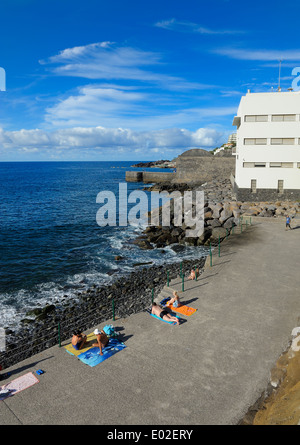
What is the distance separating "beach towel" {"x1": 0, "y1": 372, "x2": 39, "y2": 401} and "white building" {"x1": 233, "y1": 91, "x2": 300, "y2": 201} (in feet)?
115

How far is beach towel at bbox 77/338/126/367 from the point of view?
10.0 m

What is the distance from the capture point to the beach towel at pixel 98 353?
1002cm

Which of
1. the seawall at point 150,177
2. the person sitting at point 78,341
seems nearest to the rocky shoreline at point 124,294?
the person sitting at point 78,341

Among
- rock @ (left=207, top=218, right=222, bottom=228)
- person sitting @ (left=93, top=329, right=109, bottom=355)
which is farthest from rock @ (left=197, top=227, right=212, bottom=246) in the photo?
person sitting @ (left=93, top=329, right=109, bottom=355)

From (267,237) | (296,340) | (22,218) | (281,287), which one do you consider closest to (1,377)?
(296,340)

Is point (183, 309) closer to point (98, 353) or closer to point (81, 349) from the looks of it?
point (98, 353)

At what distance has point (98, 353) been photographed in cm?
1040

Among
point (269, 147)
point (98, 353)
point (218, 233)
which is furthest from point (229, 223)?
point (98, 353)

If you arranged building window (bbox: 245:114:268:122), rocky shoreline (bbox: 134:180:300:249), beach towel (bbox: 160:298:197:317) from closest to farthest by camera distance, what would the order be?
beach towel (bbox: 160:298:197:317), rocky shoreline (bbox: 134:180:300:249), building window (bbox: 245:114:268:122)

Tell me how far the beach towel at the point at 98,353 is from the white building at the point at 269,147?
32460mm

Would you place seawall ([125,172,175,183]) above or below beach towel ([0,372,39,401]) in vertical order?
above

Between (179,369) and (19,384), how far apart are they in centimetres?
502

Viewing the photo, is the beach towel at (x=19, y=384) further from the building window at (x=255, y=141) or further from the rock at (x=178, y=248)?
the building window at (x=255, y=141)

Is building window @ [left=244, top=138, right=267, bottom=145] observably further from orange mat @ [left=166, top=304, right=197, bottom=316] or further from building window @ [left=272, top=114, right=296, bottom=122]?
orange mat @ [left=166, top=304, right=197, bottom=316]
